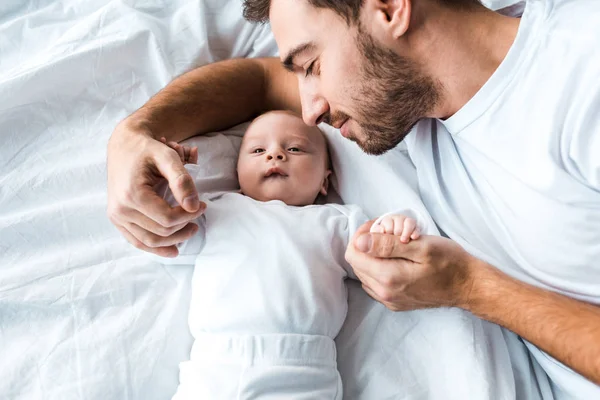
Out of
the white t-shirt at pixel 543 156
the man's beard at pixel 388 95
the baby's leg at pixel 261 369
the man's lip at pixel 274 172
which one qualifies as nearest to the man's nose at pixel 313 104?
the man's beard at pixel 388 95

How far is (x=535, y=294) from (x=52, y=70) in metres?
1.17

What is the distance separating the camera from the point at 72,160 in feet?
4.46

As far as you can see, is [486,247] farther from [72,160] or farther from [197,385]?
[72,160]

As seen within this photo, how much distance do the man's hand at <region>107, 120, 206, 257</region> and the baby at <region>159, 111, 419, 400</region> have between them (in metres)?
0.07

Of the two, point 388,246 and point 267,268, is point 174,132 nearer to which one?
point 267,268

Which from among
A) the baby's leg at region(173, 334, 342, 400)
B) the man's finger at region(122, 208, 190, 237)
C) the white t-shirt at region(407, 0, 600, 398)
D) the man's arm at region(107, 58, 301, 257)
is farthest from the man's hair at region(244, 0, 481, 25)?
the baby's leg at region(173, 334, 342, 400)

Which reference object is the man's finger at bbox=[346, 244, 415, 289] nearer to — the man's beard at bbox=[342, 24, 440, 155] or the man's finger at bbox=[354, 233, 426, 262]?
the man's finger at bbox=[354, 233, 426, 262]

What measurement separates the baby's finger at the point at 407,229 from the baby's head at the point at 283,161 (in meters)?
0.35

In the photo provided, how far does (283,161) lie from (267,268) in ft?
1.02

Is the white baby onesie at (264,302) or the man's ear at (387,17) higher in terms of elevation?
the man's ear at (387,17)

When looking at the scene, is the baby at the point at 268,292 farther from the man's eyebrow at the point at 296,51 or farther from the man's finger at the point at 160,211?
the man's eyebrow at the point at 296,51

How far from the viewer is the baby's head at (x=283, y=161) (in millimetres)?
1346

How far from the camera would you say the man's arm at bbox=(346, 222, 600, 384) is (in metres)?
1.01

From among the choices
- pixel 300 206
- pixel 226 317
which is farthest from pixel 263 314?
pixel 300 206
